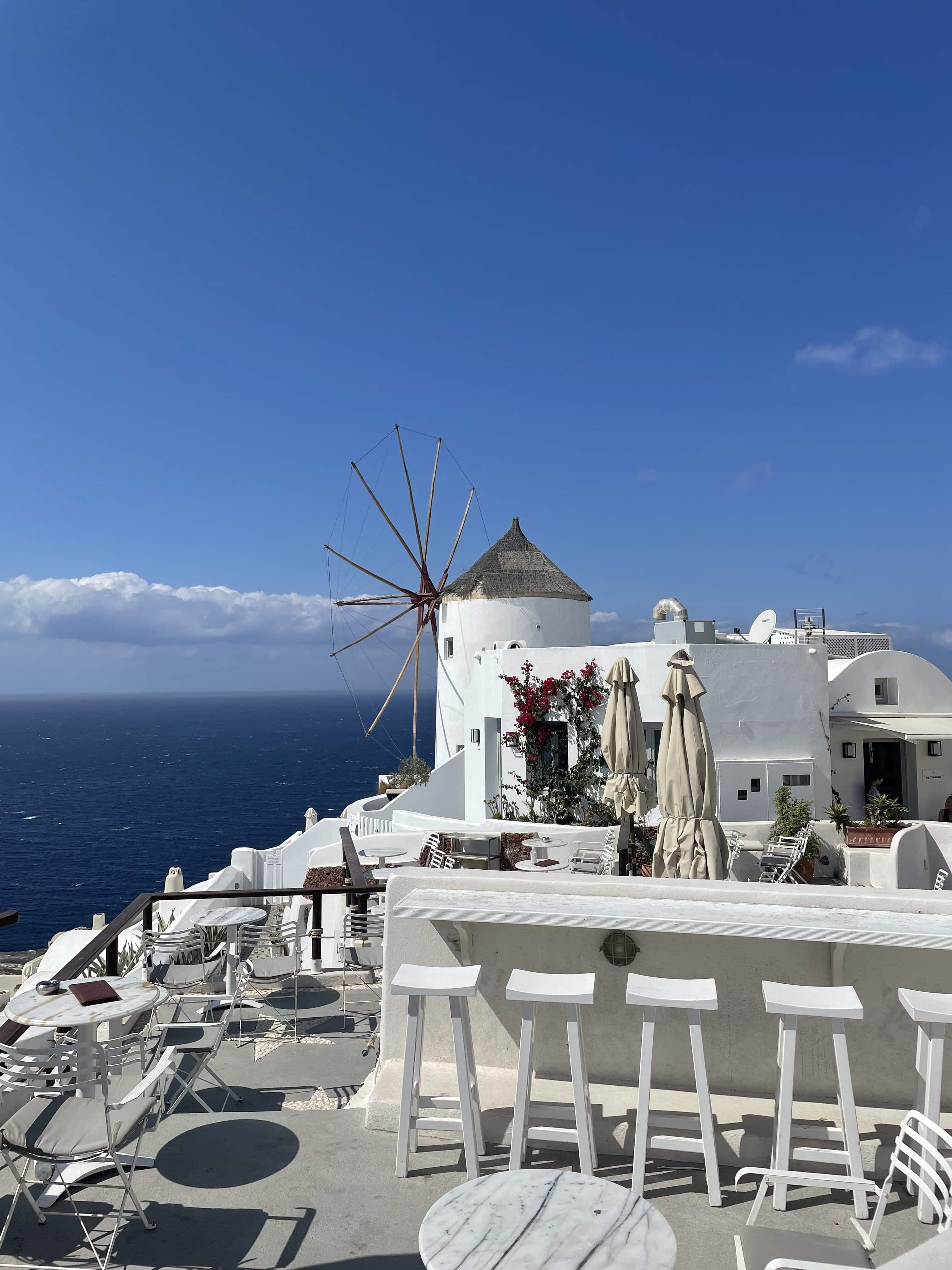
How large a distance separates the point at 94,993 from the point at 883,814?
14.5m

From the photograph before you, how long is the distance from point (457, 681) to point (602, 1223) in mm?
25073

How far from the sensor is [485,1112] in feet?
15.3

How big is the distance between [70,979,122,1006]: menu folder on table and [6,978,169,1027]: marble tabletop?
17mm

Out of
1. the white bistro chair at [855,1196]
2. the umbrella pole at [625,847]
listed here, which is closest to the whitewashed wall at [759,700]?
the umbrella pole at [625,847]

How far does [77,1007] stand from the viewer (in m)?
4.39

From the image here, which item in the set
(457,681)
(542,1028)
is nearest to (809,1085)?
(542,1028)

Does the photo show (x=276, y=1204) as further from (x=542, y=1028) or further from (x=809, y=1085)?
(x=809, y=1085)

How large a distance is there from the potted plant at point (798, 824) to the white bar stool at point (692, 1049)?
10688mm

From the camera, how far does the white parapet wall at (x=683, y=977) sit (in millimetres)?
4438

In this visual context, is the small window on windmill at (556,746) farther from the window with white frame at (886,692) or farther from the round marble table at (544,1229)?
the round marble table at (544,1229)

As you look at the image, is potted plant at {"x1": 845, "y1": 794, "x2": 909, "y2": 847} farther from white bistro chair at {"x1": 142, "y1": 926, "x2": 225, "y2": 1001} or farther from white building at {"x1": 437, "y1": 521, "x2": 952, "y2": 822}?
white bistro chair at {"x1": 142, "y1": 926, "x2": 225, "y2": 1001}

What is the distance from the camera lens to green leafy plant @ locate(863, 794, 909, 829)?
14891 millimetres

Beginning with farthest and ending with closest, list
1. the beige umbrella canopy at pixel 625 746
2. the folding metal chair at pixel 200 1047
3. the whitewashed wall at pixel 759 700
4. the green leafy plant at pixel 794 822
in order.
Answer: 1. the whitewashed wall at pixel 759 700
2. the green leafy plant at pixel 794 822
3. the beige umbrella canopy at pixel 625 746
4. the folding metal chair at pixel 200 1047

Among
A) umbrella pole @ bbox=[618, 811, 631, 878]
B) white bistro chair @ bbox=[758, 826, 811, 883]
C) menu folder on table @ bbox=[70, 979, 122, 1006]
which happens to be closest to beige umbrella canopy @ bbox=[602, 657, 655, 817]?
umbrella pole @ bbox=[618, 811, 631, 878]
